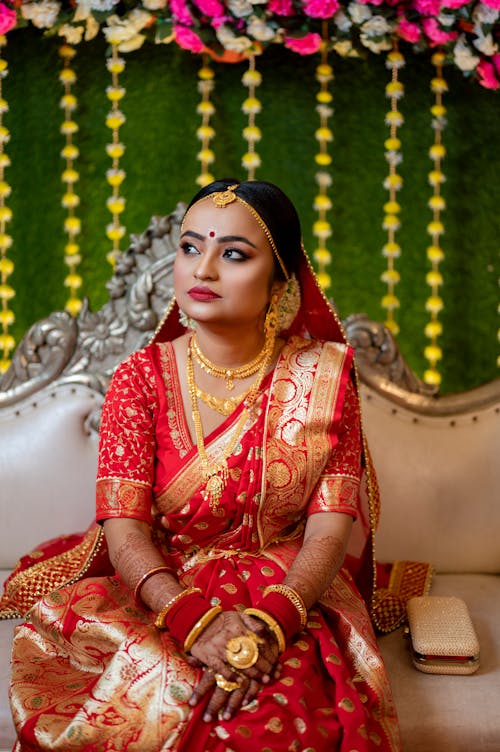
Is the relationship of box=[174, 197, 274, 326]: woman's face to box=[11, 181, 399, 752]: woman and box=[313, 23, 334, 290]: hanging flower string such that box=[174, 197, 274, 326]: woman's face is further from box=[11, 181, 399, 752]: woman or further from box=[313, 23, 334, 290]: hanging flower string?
box=[313, 23, 334, 290]: hanging flower string

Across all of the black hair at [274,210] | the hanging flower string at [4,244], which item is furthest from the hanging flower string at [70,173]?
the black hair at [274,210]

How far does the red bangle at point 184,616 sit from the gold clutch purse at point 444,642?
618mm

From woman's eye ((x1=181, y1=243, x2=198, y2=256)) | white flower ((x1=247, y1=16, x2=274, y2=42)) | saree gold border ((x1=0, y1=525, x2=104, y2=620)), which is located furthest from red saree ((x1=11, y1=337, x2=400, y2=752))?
white flower ((x1=247, y1=16, x2=274, y2=42))

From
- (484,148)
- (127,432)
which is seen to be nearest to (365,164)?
(484,148)

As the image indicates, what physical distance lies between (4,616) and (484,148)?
2.32 m

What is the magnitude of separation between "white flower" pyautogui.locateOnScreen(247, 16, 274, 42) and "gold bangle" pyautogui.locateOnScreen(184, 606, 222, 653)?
6.37 ft

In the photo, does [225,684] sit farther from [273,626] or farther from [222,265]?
[222,265]

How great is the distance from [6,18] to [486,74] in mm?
1590

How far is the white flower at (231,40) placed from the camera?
297 centimetres

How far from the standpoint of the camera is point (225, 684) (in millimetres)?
1738

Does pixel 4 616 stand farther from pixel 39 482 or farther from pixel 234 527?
A: pixel 234 527

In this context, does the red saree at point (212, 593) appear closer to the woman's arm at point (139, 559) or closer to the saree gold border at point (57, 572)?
the woman's arm at point (139, 559)

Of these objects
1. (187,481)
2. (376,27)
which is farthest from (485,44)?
(187,481)

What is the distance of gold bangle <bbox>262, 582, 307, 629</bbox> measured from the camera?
6.15ft
